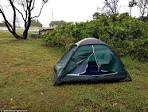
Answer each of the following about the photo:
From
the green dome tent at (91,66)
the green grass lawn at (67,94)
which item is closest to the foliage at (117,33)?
the green grass lawn at (67,94)

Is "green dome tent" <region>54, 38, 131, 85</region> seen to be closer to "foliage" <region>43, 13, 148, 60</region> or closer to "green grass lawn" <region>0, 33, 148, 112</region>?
"green grass lawn" <region>0, 33, 148, 112</region>

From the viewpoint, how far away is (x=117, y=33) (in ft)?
45.2

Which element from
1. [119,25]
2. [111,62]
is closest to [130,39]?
[119,25]

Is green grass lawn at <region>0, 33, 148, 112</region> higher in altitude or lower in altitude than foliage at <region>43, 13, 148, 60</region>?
lower

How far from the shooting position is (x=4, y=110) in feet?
21.3

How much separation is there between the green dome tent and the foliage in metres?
3.54

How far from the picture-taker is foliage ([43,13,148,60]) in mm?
12938

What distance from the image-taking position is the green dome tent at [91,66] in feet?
28.3

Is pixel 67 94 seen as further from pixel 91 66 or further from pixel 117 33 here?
pixel 117 33

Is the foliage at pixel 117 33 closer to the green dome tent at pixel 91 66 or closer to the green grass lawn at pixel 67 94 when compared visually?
the green grass lawn at pixel 67 94

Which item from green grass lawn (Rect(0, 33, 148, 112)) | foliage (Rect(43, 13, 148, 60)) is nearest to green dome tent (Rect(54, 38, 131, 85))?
green grass lawn (Rect(0, 33, 148, 112))

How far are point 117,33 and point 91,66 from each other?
521cm

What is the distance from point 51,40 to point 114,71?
10.7 m

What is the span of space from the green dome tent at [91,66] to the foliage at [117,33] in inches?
139
